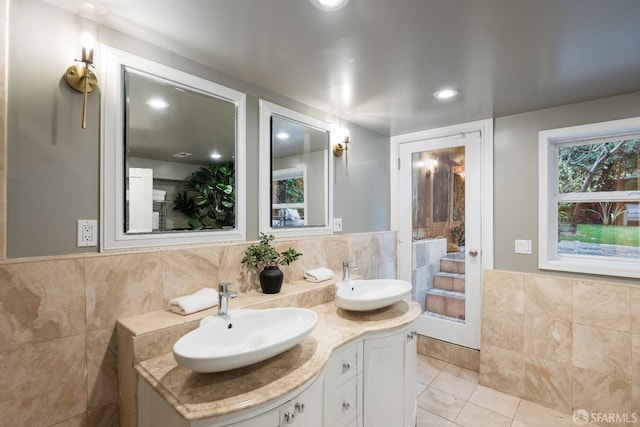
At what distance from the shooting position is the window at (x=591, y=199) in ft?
7.17

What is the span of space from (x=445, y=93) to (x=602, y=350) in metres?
2.11

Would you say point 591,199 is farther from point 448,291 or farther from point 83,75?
point 83,75

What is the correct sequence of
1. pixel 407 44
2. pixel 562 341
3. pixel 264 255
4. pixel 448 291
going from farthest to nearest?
pixel 448 291
pixel 562 341
pixel 264 255
pixel 407 44

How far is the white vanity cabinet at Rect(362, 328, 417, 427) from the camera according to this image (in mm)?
1645

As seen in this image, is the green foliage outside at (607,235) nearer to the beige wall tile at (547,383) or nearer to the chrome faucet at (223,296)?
the beige wall tile at (547,383)

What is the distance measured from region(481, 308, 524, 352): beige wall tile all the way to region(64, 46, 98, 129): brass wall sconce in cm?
305

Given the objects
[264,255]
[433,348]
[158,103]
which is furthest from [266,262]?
[433,348]

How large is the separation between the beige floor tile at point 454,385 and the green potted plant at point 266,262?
1.72 meters

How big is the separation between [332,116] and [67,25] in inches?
69.5

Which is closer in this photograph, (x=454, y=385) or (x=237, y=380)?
(x=237, y=380)

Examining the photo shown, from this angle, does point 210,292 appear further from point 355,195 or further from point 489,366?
point 489,366

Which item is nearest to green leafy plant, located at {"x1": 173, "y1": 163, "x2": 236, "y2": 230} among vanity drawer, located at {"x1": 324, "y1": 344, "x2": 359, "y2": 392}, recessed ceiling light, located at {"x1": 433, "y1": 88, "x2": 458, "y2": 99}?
vanity drawer, located at {"x1": 324, "y1": 344, "x2": 359, "y2": 392}

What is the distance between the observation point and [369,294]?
2146 millimetres

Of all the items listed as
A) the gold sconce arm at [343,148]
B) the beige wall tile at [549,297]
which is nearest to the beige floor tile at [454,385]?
the beige wall tile at [549,297]
